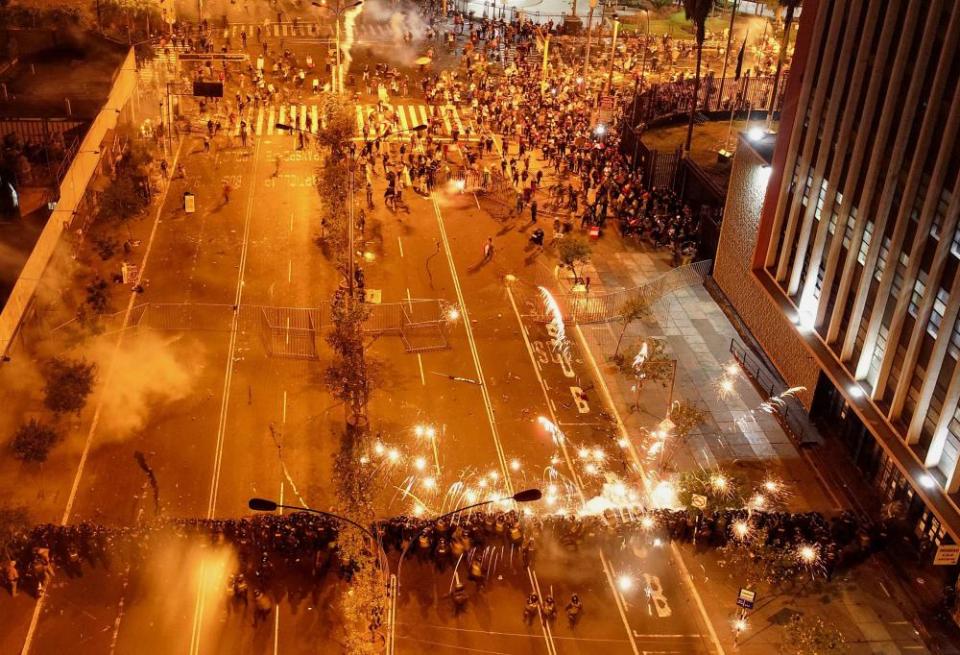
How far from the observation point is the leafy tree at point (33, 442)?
3744cm

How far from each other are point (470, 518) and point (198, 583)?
922 cm

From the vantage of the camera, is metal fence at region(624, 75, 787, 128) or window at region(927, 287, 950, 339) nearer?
window at region(927, 287, 950, 339)

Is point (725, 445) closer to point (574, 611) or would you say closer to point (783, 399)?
point (783, 399)

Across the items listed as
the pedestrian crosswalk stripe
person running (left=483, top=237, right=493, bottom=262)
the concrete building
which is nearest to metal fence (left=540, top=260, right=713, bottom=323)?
person running (left=483, top=237, right=493, bottom=262)

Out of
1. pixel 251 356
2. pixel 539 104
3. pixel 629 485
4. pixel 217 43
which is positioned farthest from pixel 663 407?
pixel 217 43

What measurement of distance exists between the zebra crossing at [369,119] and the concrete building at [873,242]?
3547 centimetres

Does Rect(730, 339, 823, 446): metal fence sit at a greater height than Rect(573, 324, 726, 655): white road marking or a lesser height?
greater

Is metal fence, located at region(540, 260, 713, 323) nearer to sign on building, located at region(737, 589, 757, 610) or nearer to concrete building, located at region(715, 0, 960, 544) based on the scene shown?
concrete building, located at region(715, 0, 960, 544)

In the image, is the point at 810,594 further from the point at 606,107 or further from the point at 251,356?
the point at 606,107

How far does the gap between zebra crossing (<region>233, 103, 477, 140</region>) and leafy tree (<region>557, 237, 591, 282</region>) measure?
937 inches

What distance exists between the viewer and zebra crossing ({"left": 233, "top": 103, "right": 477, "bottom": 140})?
74188mm

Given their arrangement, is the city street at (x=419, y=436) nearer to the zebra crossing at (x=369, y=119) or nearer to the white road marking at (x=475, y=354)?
the white road marking at (x=475, y=354)

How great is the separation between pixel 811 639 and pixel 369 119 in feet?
187

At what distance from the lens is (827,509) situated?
37000 millimetres
